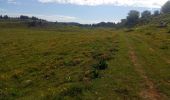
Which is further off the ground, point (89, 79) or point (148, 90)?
point (89, 79)

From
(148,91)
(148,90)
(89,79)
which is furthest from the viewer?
(89,79)

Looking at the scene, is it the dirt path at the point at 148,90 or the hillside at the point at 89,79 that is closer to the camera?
the dirt path at the point at 148,90

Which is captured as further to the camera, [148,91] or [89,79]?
[89,79]

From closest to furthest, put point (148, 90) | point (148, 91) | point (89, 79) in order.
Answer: point (148, 91)
point (148, 90)
point (89, 79)

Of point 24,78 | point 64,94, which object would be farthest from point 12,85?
point 64,94

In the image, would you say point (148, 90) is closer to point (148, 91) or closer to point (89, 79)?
point (148, 91)

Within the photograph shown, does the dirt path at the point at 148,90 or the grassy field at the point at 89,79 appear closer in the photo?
the dirt path at the point at 148,90

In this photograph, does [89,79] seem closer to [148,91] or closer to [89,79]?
[89,79]

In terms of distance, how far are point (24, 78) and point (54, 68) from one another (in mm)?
4727

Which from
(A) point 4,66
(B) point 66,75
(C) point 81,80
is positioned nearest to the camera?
(C) point 81,80

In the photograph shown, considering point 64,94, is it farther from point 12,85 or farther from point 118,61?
point 118,61

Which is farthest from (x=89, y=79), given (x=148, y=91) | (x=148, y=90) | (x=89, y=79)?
(x=148, y=91)

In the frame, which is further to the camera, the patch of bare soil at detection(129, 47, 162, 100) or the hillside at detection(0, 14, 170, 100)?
the hillside at detection(0, 14, 170, 100)

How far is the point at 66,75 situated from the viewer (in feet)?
98.4
